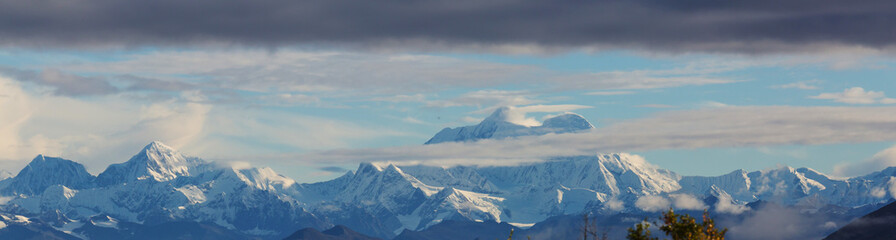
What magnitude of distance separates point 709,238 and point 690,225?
2434 mm

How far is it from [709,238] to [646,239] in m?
6.96

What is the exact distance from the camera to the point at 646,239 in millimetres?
136625

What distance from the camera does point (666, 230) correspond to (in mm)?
133125

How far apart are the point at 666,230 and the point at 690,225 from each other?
2577 mm

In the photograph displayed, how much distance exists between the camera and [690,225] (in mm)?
131750

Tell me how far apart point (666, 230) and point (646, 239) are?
13.0ft
